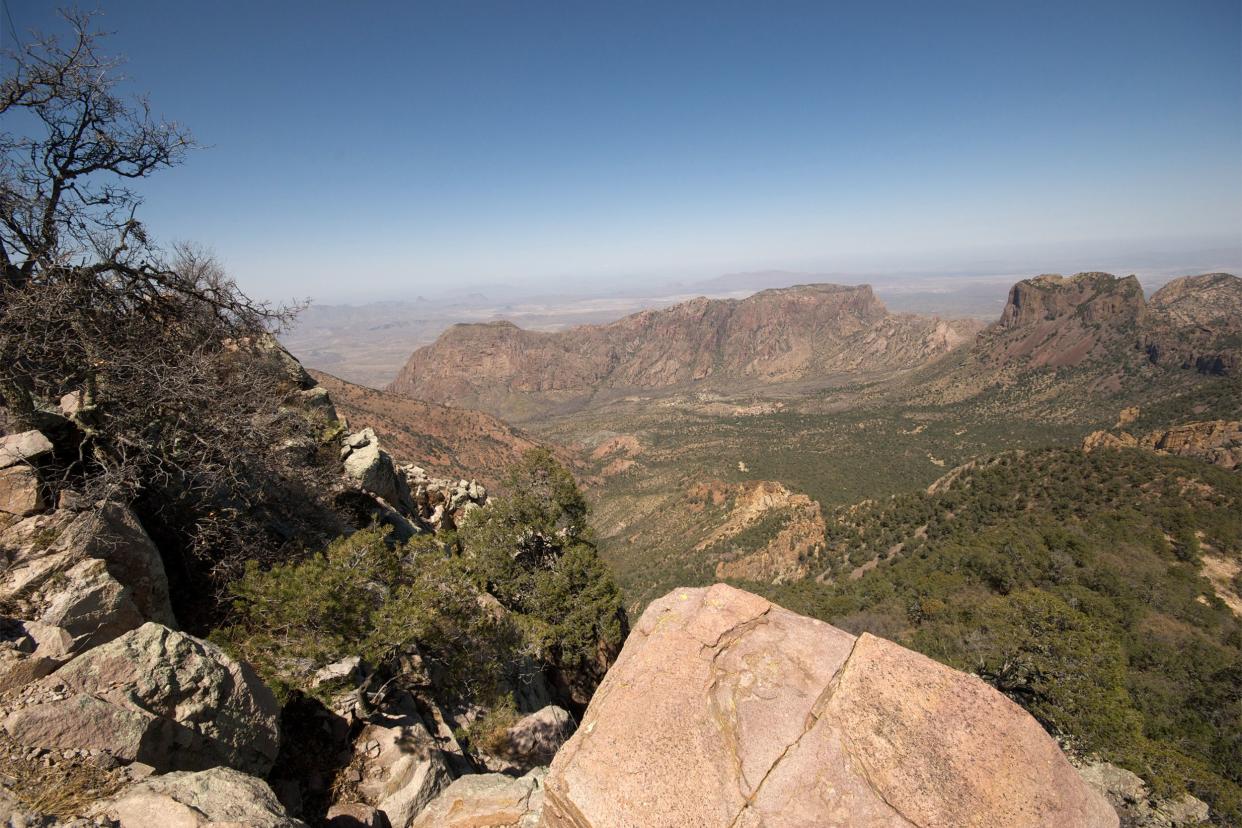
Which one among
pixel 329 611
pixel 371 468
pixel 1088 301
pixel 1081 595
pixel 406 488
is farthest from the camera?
pixel 1088 301

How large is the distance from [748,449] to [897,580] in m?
91.4

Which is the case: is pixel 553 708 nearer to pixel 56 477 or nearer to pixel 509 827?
pixel 509 827

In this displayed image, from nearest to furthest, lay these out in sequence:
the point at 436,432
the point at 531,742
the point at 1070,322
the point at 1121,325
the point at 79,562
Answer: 1. the point at 79,562
2. the point at 531,742
3. the point at 436,432
4. the point at 1121,325
5. the point at 1070,322

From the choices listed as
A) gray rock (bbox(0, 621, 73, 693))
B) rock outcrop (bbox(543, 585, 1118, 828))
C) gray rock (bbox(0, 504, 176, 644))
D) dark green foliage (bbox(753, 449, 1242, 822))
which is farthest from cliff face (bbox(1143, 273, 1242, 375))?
gray rock (bbox(0, 621, 73, 693))

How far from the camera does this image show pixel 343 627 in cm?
1024

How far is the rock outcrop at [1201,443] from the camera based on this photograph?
52812mm

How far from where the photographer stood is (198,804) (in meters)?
5.62

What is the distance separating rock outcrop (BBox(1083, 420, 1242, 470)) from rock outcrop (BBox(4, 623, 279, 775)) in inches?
2939

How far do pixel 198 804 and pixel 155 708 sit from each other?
2126mm

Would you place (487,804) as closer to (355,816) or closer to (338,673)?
(355,816)

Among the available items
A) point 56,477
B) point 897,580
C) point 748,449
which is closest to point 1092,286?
point 748,449

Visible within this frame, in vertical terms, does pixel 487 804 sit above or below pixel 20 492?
below

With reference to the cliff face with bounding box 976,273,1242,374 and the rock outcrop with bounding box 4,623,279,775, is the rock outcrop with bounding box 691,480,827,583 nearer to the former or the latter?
the rock outcrop with bounding box 4,623,279,775

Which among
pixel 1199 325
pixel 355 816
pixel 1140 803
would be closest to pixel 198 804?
pixel 355 816
